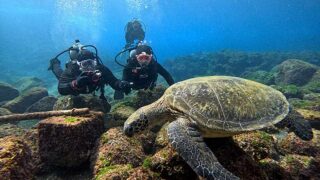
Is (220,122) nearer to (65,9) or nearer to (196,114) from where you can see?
(196,114)

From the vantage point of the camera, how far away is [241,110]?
4.34m

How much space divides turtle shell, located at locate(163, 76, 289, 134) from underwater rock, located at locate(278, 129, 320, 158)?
1.17 m

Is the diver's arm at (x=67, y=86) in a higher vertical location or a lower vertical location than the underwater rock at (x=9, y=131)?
higher

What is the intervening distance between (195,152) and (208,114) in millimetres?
826

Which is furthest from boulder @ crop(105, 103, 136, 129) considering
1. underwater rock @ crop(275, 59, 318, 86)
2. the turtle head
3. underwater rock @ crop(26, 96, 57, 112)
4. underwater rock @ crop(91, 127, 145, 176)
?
underwater rock @ crop(275, 59, 318, 86)

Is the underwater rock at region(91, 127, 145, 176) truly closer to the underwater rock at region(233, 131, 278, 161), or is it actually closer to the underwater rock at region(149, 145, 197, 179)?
the underwater rock at region(149, 145, 197, 179)

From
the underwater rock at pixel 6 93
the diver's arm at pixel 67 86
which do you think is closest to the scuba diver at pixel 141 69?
the diver's arm at pixel 67 86

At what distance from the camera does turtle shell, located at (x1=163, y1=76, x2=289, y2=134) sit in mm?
4133

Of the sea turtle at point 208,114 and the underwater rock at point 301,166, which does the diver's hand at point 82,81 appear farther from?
the underwater rock at point 301,166

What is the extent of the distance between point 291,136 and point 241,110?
215 cm

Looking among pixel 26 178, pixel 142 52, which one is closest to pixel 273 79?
pixel 142 52

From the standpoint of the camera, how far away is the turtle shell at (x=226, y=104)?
413 cm

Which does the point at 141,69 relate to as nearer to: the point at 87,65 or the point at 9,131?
the point at 87,65

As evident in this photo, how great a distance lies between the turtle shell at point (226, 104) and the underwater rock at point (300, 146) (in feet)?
3.85
